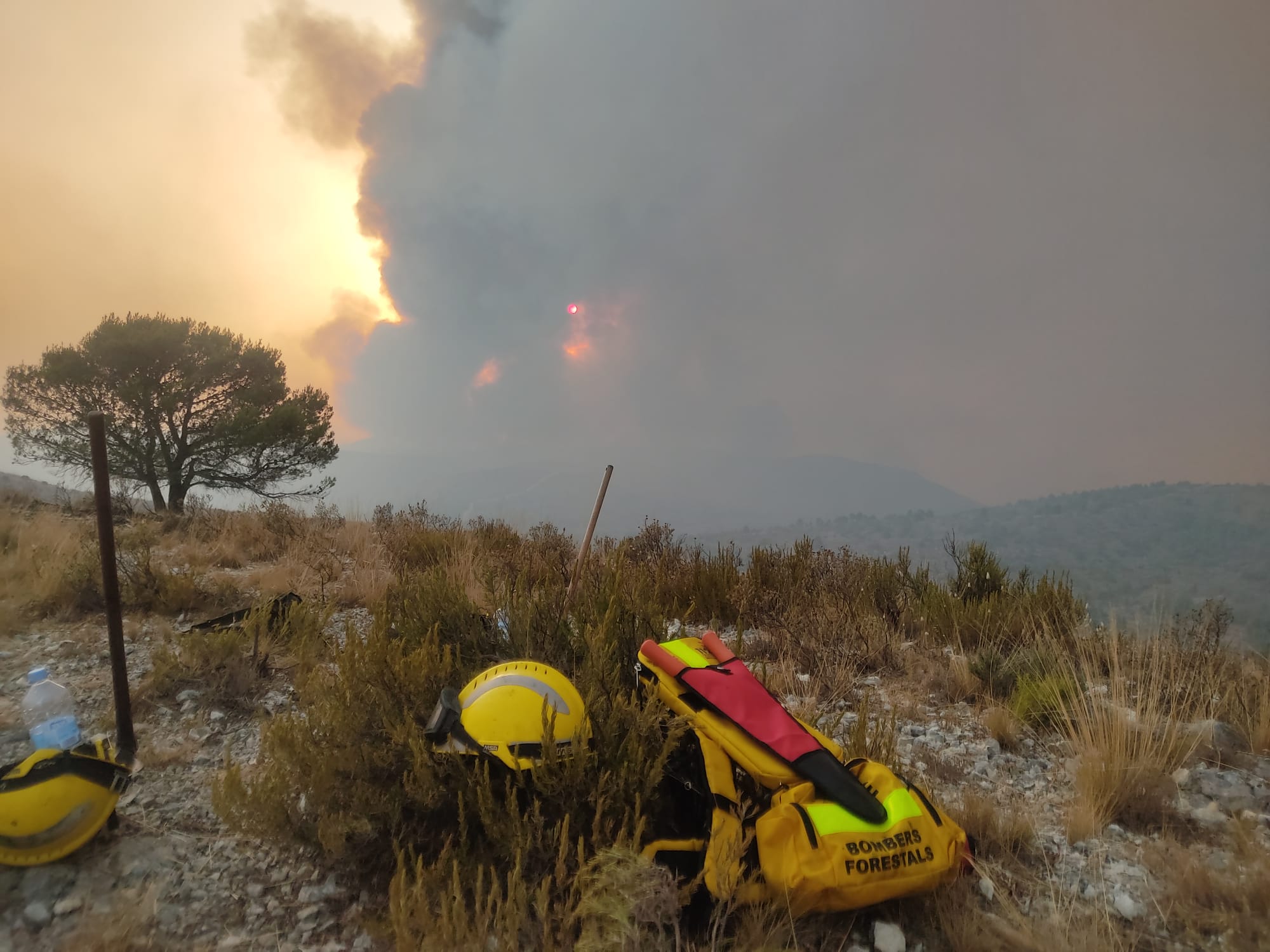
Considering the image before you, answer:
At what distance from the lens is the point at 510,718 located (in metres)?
2.01

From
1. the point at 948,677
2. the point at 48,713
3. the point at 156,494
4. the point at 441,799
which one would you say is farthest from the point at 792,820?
the point at 156,494

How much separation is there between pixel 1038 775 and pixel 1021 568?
13.3 feet

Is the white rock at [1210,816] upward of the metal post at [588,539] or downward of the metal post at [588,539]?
downward

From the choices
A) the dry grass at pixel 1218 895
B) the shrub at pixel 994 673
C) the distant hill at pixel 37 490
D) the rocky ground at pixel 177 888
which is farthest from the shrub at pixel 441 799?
the distant hill at pixel 37 490

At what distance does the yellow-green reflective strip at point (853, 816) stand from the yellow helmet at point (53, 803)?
2.35 meters

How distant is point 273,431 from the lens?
1534 centimetres

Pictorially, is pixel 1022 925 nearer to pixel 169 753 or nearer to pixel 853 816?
pixel 853 816

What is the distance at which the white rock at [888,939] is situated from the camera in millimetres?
1749

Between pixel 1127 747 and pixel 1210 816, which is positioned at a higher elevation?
pixel 1127 747

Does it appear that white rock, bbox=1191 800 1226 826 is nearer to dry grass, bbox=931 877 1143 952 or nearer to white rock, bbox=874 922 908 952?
dry grass, bbox=931 877 1143 952

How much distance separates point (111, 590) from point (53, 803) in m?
0.86

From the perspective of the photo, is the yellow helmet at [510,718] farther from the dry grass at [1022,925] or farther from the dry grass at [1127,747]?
the dry grass at [1127,747]

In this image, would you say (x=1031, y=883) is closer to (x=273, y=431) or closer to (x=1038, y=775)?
(x=1038, y=775)

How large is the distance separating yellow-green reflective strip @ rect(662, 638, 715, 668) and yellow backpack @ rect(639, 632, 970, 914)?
0.14 metres
